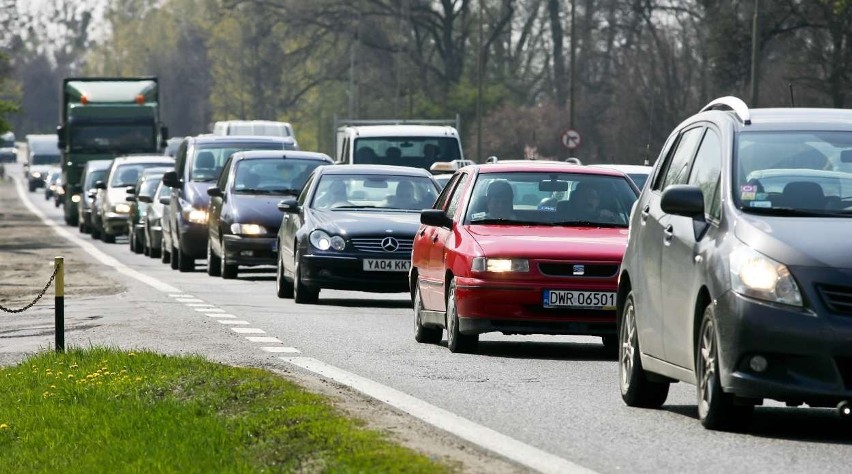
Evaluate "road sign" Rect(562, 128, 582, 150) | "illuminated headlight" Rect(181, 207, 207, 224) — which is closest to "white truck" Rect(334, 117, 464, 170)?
"illuminated headlight" Rect(181, 207, 207, 224)

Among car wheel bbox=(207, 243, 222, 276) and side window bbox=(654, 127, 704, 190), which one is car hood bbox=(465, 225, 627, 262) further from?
car wheel bbox=(207, 243, 222, 276)

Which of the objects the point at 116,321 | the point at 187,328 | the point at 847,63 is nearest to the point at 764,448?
the point at 187,328

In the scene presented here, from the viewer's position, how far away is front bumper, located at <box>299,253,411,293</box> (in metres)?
21.8

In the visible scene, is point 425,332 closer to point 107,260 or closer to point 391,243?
point 391,243

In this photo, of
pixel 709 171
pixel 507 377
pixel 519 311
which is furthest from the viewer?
pixel 519 311

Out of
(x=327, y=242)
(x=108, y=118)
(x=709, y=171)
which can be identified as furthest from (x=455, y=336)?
(x=108, y=118)

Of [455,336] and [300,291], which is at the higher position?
[455,336]

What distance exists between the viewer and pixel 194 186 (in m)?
31.7

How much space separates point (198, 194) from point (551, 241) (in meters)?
16.6

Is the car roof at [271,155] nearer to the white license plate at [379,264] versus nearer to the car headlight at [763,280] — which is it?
the white license plate at [379,264]

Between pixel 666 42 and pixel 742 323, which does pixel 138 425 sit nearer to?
pixel 742 323

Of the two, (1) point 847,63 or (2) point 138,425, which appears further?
(1) point 847,63

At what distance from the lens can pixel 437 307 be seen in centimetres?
1606

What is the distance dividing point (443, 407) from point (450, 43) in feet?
252
